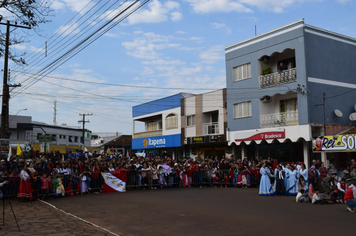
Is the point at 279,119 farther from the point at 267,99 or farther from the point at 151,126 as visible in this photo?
the point at 151,126

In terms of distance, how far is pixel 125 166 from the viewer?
808 inches

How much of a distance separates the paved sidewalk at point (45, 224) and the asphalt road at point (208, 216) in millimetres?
539

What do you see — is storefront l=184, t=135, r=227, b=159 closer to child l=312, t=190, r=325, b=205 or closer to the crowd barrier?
the crowd barrier

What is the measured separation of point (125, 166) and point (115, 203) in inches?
239

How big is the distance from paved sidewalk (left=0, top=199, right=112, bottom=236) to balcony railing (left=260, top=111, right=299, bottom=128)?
60.4 ft

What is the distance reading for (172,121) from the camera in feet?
126

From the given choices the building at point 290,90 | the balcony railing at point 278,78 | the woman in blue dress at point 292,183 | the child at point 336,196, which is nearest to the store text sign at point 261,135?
the building at point 290,90

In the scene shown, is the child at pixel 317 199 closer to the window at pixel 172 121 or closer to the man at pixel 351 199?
the man at pixel 351 199

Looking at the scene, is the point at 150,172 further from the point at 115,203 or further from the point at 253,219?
the point at 253,219

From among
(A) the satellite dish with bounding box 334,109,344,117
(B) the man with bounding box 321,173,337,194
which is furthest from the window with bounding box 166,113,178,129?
(B) the man with bounding box 321,173,337,194

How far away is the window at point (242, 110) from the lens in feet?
96.0

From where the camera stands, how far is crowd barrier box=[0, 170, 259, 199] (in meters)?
16.1

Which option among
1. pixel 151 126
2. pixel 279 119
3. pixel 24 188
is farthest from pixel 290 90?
pixel 151 126

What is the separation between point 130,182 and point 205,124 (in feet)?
50.3
